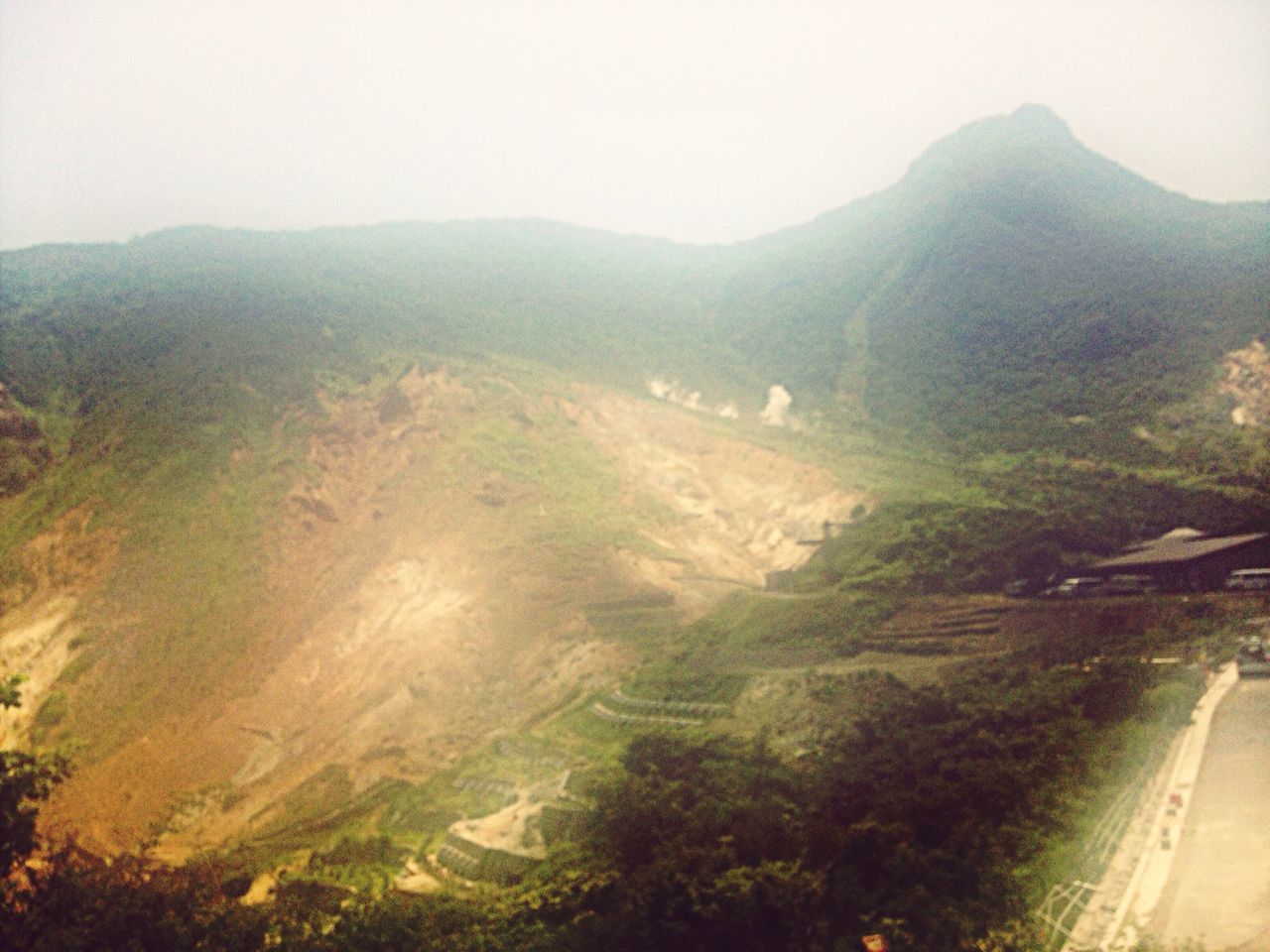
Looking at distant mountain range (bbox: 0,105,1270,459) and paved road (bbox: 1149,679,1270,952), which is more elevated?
distant mountain range (bbox: 0,105,1270,459)

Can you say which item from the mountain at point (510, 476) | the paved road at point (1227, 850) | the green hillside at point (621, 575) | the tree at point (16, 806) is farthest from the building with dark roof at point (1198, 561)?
the tree at point (16, 806)

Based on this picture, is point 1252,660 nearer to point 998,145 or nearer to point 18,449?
point 18,449

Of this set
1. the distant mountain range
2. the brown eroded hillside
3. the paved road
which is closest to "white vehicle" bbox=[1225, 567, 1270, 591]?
the paved road

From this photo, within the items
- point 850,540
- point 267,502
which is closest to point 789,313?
point 850,540

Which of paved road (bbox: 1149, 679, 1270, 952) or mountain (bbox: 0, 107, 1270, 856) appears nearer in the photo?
paved road (bbox: 1149, 679, 1270, 952)

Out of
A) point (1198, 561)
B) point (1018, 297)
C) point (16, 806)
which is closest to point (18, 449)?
point (16, 806)

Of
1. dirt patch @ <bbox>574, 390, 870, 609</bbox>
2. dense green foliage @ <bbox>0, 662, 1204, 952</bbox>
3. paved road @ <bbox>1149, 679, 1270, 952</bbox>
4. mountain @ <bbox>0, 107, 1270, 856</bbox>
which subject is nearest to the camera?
paved road @ <bbox>1149, 679, 1270, 952</bbox>

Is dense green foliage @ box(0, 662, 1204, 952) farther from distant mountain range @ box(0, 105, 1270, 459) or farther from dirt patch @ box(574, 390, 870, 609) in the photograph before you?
distant mountain range @ box(0, 105, 1270, 459)

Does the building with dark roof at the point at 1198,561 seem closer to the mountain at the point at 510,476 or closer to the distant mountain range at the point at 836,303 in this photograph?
the mountain at the point at 510,476
